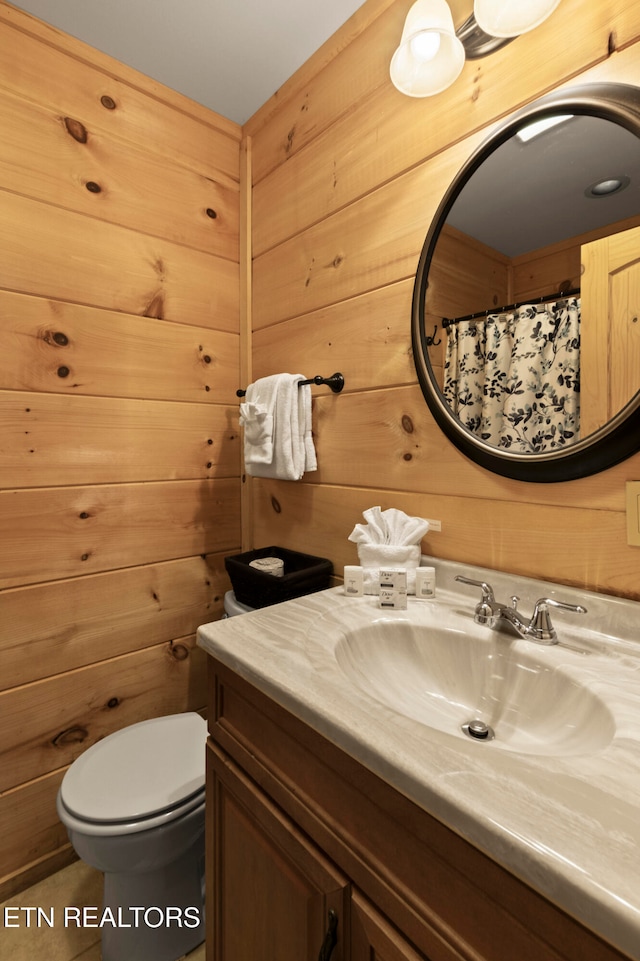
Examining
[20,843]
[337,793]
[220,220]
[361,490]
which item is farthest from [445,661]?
[220,220]

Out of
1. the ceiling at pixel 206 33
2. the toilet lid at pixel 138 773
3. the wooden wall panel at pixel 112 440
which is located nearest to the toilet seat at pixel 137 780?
the toilet lid at pixel 138 773

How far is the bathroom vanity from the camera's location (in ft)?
1.27

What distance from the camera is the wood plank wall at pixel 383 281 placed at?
2.74ft

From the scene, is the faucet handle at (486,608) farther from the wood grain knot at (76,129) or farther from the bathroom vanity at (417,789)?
the wood grain knot at (76,129)

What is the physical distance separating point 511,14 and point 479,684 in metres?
1.24

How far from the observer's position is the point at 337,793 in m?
Answer: 0.58

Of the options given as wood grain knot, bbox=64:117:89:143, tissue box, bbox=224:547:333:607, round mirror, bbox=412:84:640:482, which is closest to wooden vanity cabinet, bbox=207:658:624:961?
tissue box, bbox=224:547:333:607

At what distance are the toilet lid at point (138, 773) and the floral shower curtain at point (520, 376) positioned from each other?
107 centimetres

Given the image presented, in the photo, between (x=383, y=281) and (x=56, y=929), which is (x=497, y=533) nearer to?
(x=383, y=281)

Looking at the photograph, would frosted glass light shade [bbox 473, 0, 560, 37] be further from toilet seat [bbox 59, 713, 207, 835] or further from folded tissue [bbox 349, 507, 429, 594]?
toilet seat [bbox 59, 713, 207, 835]

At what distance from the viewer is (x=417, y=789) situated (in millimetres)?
458

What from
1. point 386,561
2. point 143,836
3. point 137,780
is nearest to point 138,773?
point 137,780

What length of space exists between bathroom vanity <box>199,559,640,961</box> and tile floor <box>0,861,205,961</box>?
0.57 m

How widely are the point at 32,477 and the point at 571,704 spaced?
1.38m
